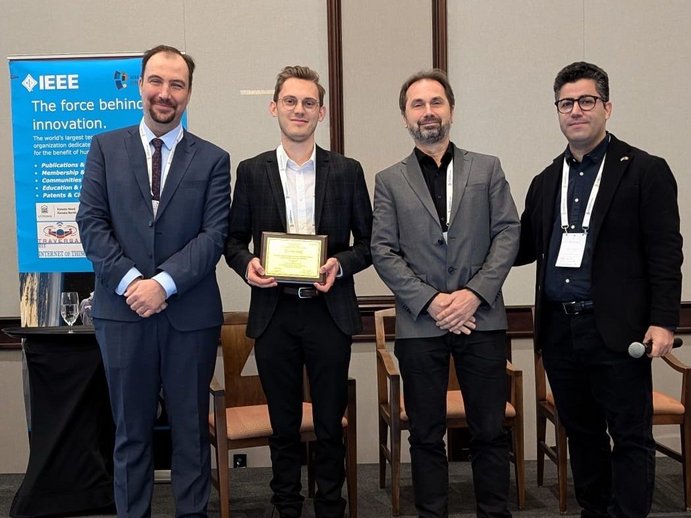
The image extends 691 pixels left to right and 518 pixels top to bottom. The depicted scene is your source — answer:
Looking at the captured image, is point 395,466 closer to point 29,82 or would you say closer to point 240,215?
point 240,215

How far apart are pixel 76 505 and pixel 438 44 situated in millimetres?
3146

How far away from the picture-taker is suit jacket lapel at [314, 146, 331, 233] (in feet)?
10.2

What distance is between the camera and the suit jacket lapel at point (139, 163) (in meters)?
2.90

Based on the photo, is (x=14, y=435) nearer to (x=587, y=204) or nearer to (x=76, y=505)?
(x=76, y=505)

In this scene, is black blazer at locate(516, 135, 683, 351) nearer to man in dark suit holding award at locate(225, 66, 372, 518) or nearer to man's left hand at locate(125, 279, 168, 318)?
man in dark suit holding award at locate(225, 66, 372, 518)

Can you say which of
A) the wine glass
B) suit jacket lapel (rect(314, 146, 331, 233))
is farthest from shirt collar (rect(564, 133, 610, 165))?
the wine glass

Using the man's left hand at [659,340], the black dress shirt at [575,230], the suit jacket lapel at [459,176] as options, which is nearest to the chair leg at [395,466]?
the black dress shirt at [575,230]

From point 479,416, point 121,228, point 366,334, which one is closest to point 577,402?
point 479,416

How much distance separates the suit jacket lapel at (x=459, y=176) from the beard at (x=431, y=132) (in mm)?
107

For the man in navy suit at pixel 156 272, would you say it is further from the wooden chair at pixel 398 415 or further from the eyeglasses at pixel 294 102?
the wooden chair at pixel 398 415

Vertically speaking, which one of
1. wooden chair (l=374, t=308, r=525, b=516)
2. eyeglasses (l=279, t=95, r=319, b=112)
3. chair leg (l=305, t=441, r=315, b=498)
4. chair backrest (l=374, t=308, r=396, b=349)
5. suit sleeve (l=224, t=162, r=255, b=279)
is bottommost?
chair leg (l=305, t=441, r=315, b=498)

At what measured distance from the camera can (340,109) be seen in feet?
14.2

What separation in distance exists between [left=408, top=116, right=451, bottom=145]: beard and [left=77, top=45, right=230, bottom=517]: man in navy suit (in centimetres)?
85

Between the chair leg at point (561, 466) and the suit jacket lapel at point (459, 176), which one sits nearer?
the suit jacket lapel at point (459, 176)
